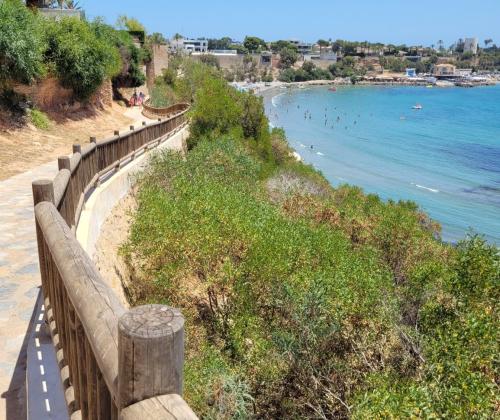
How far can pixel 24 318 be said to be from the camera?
5285 millimetres

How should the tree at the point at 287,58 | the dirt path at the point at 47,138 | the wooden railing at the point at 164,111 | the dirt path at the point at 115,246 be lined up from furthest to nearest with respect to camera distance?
the tree at the point at 287,58 → the wooden railing at the point at 164,111 → the dirt path at the point at 47,138 → the dirt path at the point at 115,246

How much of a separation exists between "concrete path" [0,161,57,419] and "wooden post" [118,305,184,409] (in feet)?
9.54

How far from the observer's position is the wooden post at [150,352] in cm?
145

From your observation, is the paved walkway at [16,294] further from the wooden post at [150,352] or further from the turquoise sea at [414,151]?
the turquoise sea at [414,151]

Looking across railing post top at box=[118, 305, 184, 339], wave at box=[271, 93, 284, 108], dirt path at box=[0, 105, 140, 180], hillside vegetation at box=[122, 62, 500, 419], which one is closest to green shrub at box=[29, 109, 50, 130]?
dirt path at box=[0, 105, 140, 180]

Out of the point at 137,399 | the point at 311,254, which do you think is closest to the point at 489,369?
the point at 311,254

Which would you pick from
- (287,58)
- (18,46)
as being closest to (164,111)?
(18,46)

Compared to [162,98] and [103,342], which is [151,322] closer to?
[103,342]

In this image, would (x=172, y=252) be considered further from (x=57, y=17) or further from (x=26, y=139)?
(x=57, y=17)

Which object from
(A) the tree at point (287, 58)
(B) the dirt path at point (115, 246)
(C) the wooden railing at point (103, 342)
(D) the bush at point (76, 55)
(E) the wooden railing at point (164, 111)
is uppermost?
(A) the tree at point (287, 58)

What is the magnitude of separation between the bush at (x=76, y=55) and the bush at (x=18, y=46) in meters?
2.53

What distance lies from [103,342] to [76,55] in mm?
25338

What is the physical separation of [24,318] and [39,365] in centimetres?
174

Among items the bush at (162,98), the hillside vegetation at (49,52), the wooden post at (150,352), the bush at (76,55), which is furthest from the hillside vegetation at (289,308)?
the bush at (162,98)
